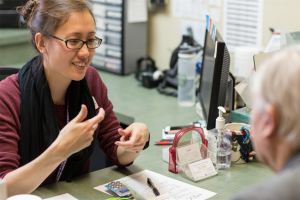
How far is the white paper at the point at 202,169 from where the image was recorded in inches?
50.5

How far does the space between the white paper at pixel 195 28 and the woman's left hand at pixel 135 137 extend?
1408 mm

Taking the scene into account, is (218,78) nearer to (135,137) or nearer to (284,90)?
(135,137)

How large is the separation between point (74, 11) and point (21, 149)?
483 millimetres

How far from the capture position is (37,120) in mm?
1276

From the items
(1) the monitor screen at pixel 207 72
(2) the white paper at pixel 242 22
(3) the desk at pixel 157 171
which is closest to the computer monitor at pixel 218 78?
(1) the monitor screen at pixel 207 72

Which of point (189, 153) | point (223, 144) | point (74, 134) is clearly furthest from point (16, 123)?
point (223, 144)

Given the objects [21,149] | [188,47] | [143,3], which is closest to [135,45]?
[143,3]

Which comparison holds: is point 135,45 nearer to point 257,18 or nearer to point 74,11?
point 257,18

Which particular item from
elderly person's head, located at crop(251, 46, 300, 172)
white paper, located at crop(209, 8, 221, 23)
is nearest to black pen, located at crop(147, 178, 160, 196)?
elderly person's head, located at crop(251, 46, 300, 172)

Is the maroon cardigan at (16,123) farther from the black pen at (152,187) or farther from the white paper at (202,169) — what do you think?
the white paper at (202,169)

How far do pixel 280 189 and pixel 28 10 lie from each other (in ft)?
3.54

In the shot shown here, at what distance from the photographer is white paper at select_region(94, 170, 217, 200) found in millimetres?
1168

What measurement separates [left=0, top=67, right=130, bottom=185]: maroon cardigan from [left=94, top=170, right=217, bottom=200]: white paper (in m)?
0.11

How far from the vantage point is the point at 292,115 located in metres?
0.61
